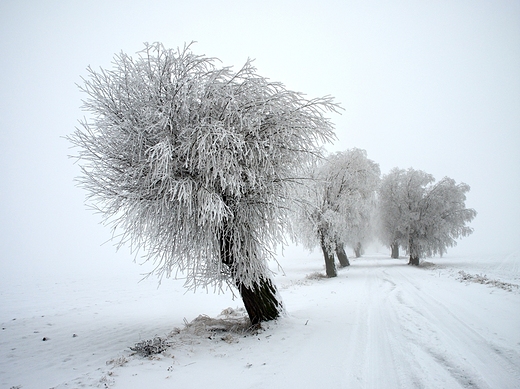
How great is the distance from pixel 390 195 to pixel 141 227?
21.6 meters

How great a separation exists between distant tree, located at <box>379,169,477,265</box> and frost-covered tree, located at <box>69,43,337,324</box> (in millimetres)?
18306

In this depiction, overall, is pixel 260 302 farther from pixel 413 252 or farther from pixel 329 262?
pixel 413 252

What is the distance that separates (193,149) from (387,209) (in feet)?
68.6

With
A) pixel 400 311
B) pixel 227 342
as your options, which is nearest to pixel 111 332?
pixel 227 342

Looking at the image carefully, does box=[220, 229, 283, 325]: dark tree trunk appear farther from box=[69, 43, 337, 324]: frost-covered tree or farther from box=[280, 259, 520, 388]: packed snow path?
box=[280, 259, 520, 388]: packed snow path

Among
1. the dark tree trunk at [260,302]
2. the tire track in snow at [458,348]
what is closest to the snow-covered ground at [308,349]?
the tire track in snow at [458,348]

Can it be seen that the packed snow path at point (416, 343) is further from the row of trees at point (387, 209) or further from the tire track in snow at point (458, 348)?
the row of trees at point (387, 209)

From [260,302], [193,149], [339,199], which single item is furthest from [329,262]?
[193,149]

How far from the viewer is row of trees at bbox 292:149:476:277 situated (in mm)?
15750

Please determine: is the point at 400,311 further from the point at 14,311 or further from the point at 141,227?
the point at 14,311

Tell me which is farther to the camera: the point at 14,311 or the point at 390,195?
the point at 390,195

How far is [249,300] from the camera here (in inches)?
244

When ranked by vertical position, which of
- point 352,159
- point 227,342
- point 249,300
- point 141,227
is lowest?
point 227,342

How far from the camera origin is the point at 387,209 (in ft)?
71.9
